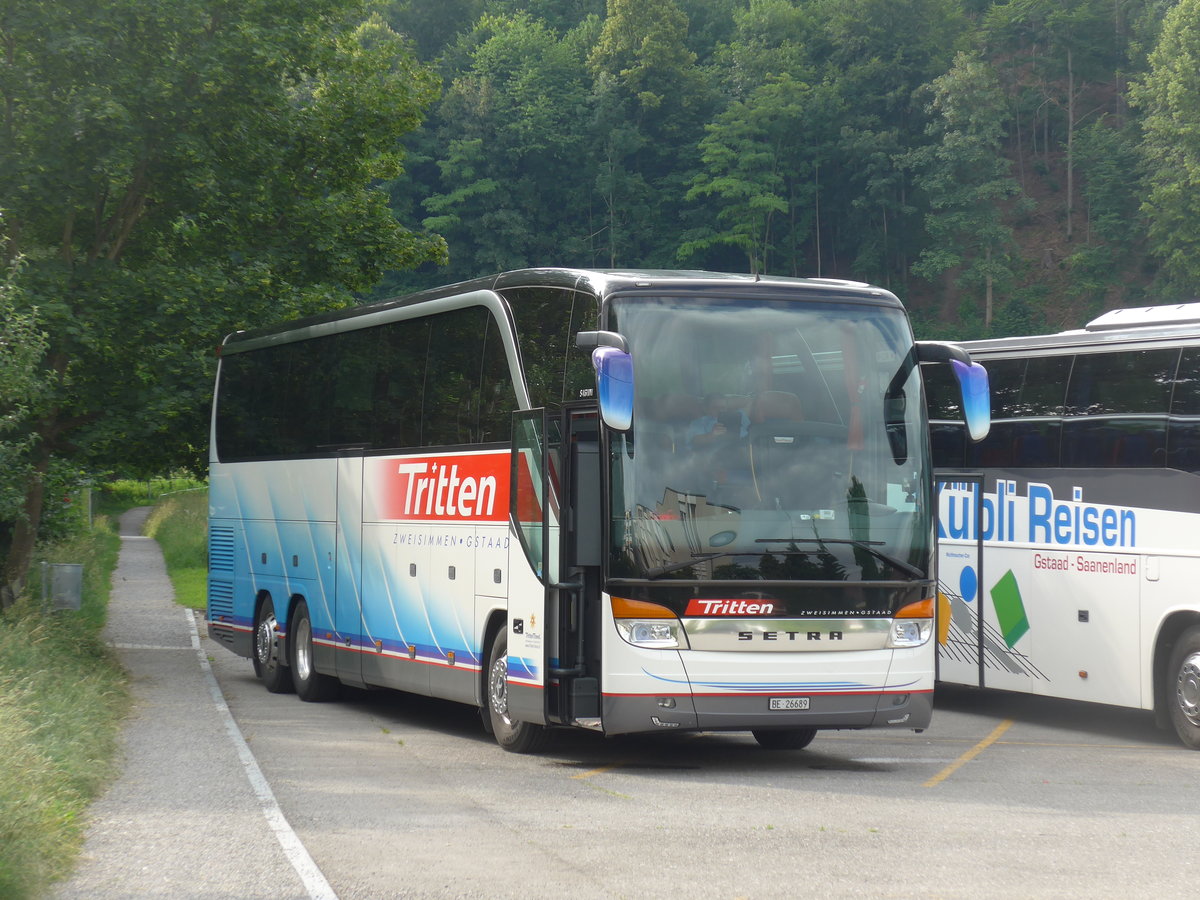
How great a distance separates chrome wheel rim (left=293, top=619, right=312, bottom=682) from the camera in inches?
728

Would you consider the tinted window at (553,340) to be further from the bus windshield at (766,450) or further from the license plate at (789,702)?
the license plate at (789,702)

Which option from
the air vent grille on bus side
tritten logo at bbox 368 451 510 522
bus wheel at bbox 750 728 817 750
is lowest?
bus wheel at bbox 750 728 817 750

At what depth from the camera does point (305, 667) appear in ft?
61.1

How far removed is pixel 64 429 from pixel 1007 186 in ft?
239

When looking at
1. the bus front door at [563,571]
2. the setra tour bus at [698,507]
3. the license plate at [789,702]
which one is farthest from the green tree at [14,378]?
the license plate at [789,702]

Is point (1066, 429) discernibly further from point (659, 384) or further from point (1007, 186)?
point (1007, 186)

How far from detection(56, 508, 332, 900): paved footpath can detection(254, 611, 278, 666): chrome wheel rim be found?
3.13 ft

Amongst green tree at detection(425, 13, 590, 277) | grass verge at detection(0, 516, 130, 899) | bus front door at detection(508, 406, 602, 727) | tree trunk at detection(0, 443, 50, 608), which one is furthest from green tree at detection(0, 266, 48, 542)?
green tree at detection(425, 13, 590, 277)

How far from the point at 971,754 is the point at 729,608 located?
328cm

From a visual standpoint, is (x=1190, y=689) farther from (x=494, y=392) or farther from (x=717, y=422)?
(x=494, y=392)

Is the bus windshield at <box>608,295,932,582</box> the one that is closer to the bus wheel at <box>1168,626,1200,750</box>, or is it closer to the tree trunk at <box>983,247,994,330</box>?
the bus wheel at <box>1168,626,1200,750</box>

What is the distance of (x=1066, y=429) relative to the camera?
622 inches

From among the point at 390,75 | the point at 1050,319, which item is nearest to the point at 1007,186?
the point at 1050,319

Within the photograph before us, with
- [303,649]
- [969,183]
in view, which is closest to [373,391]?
[303,649]
